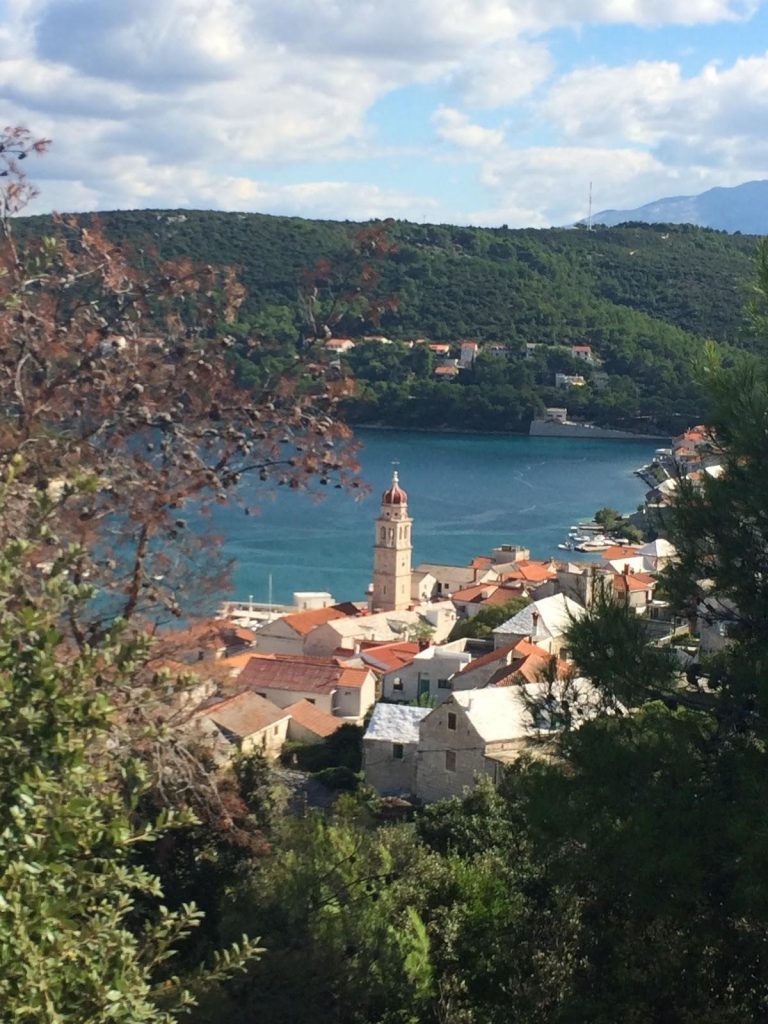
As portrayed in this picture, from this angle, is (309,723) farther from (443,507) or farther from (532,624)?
(443,507)

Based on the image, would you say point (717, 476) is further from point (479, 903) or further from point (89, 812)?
point (89, 812)

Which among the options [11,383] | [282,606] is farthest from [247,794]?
[282,606]

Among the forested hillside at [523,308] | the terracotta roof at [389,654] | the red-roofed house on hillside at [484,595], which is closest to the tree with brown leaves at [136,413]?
the terracotta roof at [389,654]

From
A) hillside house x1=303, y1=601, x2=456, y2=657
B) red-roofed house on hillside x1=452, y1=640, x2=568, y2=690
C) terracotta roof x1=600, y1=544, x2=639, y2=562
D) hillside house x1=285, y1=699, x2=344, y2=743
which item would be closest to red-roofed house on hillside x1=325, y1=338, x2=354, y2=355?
red-roofed house on hillside x1=452, y1=640, x2=568, y2=690

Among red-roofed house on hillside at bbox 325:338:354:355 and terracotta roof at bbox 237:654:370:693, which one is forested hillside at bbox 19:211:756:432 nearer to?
terracotta roof at bbox 237:654:370:693

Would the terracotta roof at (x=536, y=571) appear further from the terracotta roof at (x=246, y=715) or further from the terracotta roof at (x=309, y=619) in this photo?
the terracotta roof at (x=246, y=715)
